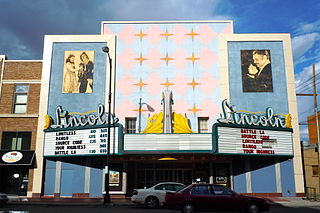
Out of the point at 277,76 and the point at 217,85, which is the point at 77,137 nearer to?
the point at 217,85

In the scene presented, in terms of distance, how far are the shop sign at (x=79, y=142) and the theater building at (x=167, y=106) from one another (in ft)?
0.25

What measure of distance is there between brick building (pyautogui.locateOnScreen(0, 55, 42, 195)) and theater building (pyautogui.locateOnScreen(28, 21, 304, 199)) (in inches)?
32.8

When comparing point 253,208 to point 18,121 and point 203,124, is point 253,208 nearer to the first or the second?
point 203,124

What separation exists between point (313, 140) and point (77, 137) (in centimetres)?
3236

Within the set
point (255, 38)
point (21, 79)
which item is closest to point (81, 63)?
point (21, 79)

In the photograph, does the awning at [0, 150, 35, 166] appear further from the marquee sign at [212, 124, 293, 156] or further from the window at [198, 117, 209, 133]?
the marquee sign at [212, 124, 293, 156]

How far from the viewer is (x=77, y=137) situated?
78.7 ft

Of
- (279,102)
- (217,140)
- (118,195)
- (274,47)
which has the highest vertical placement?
(274,47)

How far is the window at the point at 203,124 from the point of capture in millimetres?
25953

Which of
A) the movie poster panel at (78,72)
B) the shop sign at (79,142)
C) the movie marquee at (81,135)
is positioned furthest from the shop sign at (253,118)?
the movie poster panel at (78,72)

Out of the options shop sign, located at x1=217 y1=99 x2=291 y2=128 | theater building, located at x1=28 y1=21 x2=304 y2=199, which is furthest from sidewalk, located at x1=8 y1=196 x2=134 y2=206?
shop sign, located at x1=217 y1=99 x2=291 y2=128

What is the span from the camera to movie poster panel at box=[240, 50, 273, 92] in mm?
26312

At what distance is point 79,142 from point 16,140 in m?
6.24

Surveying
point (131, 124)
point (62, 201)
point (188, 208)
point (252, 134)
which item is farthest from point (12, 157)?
point (252, 134)
